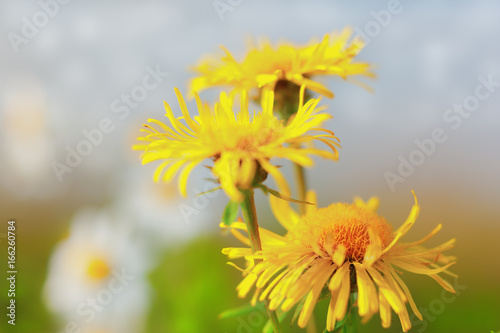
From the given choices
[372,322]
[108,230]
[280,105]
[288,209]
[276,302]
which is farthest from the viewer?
[372,322]

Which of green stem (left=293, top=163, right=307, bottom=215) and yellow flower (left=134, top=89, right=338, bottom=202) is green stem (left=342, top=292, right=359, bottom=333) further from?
green stem (left=293, top=163, right=307, bottom=215)

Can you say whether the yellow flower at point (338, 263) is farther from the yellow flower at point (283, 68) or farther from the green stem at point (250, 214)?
the yellow flower at point (283, 68)

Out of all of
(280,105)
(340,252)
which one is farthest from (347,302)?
(280,105)

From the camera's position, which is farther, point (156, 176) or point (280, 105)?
point (280, 105)

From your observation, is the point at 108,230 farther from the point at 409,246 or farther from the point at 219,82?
the point at 409,246

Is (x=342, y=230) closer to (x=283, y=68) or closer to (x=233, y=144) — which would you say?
(x=233, y=144)

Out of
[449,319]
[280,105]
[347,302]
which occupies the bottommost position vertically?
[449,319]

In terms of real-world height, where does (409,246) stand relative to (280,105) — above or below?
below
